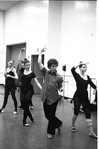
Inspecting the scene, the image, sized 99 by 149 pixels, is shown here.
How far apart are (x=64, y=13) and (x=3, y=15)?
6024 millimetres

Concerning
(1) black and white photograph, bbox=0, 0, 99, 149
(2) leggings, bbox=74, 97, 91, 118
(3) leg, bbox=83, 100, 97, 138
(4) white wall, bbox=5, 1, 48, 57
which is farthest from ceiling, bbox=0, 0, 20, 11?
(3) leg, bbox=83, 100, 97, 138

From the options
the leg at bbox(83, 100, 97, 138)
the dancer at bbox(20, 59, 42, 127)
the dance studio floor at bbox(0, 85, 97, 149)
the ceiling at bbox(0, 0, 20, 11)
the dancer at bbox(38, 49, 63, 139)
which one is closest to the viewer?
the dance studio floor at bbox(0, 85, 97, 149)

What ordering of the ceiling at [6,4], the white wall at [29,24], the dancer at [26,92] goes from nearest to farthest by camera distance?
the dancer at [26,92] → the white wall at [29,24] → the ceiling at [6,4]

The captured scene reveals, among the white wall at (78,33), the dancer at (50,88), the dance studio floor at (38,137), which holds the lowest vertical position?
the dance studio floor at (38,137)

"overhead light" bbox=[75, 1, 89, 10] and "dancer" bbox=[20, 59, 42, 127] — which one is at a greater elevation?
"overhead light" bbox=[75, 1, 89, 10]

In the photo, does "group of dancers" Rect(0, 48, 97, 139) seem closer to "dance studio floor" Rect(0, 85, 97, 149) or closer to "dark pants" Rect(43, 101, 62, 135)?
"dark pants" Rect(43, 101, 62, 135)

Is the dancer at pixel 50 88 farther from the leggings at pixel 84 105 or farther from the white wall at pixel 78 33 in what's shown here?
the white wall at pixel 78 33

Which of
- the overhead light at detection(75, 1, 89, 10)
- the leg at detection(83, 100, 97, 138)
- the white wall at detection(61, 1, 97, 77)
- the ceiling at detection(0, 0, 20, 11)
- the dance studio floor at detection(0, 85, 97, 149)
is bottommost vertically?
the dance studio floor at detection(0, 85, 97, 149)

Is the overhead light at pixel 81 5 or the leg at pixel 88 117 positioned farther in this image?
the overhead light at pixel 81 5

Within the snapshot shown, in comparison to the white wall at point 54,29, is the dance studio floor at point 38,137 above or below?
below

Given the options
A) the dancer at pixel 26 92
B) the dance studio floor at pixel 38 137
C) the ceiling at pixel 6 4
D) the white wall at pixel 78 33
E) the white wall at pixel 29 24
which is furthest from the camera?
the ceiling at pixel 6 4

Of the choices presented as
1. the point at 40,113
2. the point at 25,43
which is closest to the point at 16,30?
the point at 25,43

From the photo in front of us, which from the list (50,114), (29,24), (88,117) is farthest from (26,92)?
(29,24)

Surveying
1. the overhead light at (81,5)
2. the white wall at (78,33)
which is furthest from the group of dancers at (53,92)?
the overhead light at (81,5)
